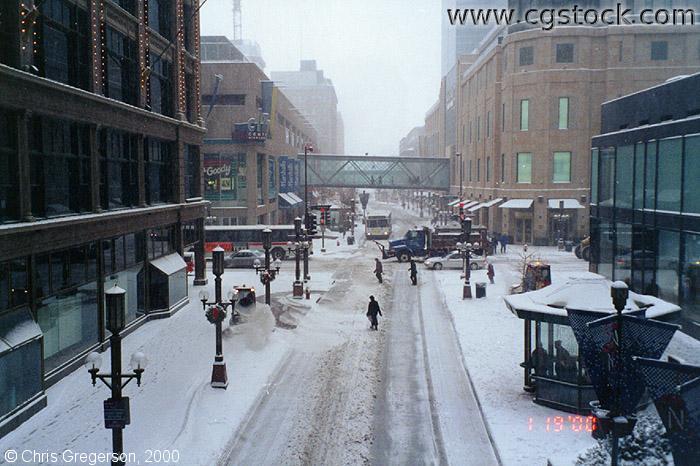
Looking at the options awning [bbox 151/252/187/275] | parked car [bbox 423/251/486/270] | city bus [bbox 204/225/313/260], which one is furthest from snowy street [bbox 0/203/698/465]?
city bus [bbox 204/225/313/260]

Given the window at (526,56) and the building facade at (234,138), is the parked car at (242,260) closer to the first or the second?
the building facade at (234,138)

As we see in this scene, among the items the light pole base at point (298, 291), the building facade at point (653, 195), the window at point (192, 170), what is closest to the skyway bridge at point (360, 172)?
the window at point (192, 170)

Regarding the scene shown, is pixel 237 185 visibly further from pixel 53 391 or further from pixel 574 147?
pixel 53 391

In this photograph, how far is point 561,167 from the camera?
193 ft

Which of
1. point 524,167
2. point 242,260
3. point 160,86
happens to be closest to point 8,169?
point 160,86

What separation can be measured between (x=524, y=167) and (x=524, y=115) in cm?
501

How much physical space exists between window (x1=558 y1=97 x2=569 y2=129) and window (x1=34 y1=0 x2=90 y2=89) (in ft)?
156

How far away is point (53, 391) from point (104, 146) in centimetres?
889

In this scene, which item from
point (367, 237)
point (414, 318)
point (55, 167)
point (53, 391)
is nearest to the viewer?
point (53, 391)

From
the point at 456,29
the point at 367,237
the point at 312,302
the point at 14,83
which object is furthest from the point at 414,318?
the point at 456,29

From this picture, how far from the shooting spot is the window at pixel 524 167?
197ft

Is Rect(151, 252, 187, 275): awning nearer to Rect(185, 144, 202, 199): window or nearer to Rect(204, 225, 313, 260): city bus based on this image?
Rect(185, 144, 202, 199): window

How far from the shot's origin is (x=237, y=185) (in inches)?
2192

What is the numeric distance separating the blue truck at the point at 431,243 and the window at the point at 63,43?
1157 inches
